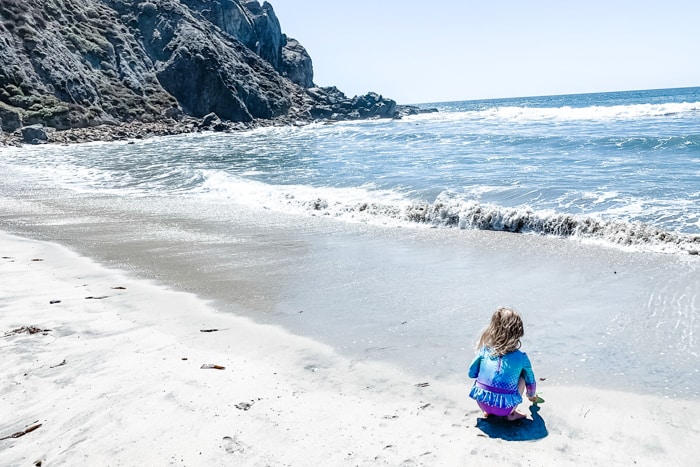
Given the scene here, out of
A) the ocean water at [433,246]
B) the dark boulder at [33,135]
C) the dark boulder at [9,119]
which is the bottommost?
the ocean water at [433,246]

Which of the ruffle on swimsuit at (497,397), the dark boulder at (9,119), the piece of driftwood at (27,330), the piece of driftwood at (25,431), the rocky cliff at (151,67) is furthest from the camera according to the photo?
the rocky cliff at (151,67)

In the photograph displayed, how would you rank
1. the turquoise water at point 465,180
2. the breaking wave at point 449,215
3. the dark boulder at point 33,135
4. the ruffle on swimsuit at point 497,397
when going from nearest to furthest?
the ruffle on swimsuit at point 497,397 → the breaking wave at point 449,215 → the turquoise water at point 465,180 → the dark boulder at point 33,135

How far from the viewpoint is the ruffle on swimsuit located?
3.95 meters

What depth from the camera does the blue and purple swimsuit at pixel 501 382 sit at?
3965mm

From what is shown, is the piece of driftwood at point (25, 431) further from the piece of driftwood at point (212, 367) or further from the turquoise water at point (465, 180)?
the turquoise water at point (465, 180)

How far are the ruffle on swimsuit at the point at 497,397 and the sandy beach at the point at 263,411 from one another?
0.57 ft

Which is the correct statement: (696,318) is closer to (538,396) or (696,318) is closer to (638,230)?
(538,396)

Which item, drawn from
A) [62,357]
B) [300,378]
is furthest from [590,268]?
[62,357]

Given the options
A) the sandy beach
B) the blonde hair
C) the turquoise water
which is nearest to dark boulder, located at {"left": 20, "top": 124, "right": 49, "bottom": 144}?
the turquoise water

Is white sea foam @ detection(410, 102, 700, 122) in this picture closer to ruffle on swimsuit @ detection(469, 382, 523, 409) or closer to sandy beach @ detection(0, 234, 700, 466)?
sandy beach @ detection(0, 234, 700, 466)

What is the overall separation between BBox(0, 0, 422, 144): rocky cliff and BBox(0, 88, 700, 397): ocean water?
35207 mm

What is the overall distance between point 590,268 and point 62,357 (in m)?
7.48

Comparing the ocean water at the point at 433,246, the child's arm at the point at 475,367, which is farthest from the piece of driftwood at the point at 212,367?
the child's arm at the point at 475,367

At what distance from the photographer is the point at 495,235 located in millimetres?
11289
